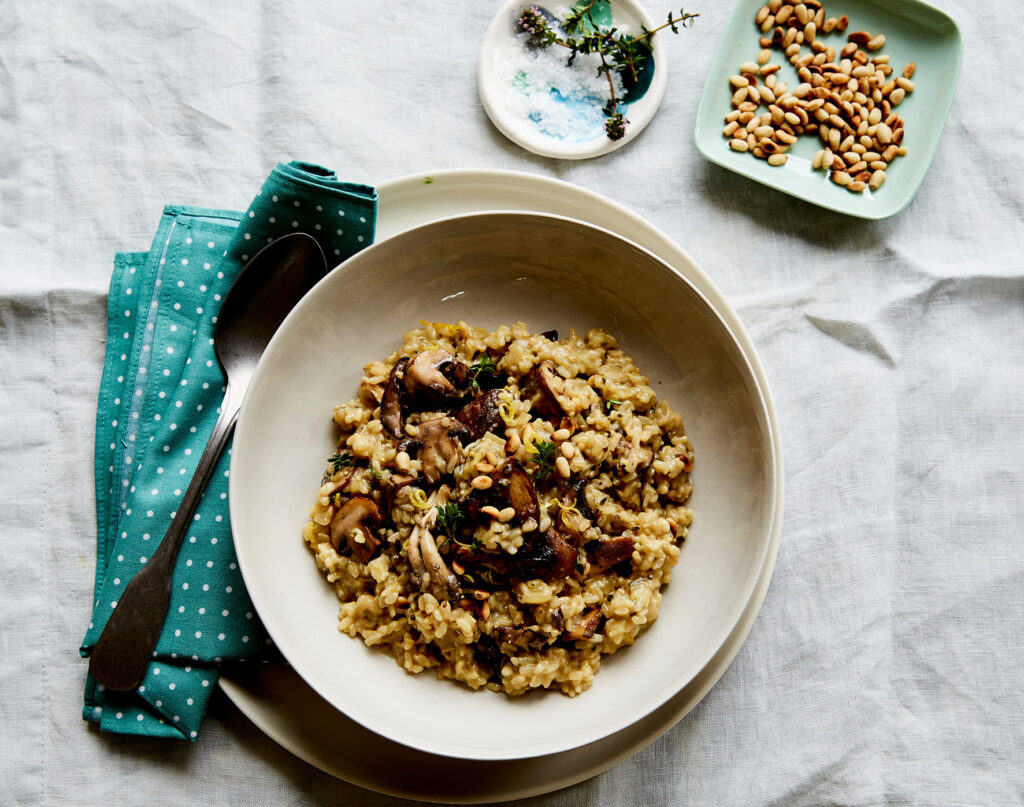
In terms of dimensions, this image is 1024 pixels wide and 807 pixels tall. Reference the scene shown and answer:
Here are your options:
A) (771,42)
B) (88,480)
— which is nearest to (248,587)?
(88,480)

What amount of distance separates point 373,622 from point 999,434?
294 centimetres

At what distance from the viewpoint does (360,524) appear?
294 cm

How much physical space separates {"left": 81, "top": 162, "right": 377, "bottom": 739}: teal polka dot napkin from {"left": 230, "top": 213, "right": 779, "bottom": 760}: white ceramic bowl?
0.73ft

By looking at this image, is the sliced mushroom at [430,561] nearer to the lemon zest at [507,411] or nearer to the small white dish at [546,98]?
the lemon zest at [507,411]

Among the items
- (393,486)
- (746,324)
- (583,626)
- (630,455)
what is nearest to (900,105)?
(746,324)

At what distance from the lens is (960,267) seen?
3.77m

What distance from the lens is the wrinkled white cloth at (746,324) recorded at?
353cm

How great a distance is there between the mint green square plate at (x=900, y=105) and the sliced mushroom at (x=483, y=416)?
1590mm

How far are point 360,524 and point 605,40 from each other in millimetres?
2387

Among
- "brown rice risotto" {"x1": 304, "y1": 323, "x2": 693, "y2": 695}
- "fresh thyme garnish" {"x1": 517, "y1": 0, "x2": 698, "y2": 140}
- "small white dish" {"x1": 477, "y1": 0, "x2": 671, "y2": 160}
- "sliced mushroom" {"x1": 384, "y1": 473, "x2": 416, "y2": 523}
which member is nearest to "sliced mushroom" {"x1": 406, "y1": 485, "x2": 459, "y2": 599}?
"brown rice risotto" {"x1": 304, "y1": 323, "x2": 693, "y2": 695}

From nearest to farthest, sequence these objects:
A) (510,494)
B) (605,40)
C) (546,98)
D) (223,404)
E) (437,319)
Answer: (510,494) < (223,404) < (437,319) < (605,40) < (546,98)

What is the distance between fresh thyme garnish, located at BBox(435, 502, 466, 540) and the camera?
2.81 meters

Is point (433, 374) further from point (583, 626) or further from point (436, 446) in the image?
point (583, 626)

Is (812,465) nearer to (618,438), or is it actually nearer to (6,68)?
(618,438)
